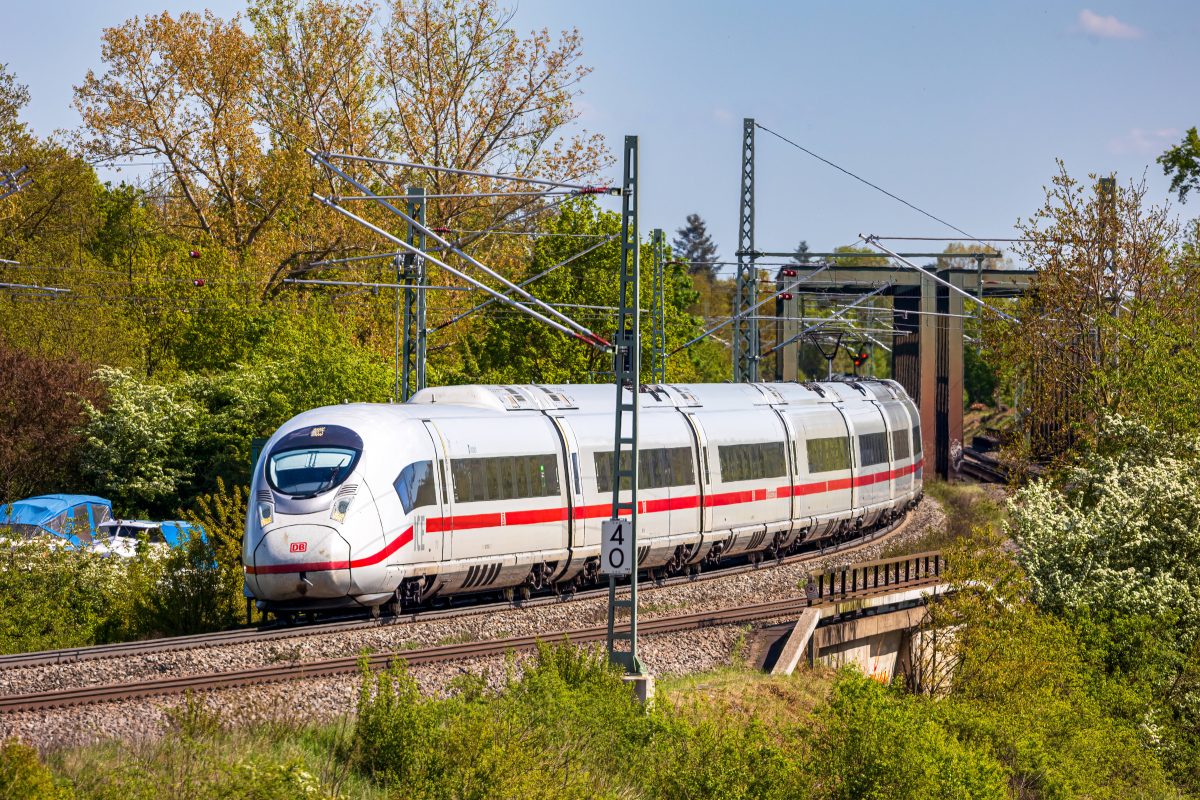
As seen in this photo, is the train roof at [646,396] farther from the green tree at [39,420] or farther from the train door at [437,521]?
the green tree at [39,420]

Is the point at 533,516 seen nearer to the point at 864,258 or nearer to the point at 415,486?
the point at 415,486

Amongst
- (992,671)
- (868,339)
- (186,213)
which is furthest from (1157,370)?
(186,213)

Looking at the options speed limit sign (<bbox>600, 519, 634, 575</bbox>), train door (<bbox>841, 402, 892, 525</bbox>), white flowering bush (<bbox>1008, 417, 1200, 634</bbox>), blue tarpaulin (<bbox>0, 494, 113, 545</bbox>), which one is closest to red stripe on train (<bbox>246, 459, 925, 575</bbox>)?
train door (<bbox>841, 402, 892, 525</bbox>)

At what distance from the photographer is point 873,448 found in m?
34.9

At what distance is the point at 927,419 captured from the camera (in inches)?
2085

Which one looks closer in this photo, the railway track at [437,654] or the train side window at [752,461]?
the railway track at [437,654]

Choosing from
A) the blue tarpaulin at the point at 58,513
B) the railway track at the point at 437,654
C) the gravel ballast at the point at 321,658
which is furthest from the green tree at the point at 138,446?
the railway track at the point at 437,654

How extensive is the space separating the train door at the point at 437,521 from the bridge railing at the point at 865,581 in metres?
7.01

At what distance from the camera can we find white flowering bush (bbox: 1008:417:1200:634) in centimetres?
2716

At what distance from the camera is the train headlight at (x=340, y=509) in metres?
20.0

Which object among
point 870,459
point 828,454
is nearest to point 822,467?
point 828,454

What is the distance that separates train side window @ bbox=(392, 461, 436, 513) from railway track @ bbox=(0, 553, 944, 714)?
6.99 feet

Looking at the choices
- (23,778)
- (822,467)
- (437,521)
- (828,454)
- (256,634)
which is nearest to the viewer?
(23,778)

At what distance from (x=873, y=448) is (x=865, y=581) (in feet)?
29.8
